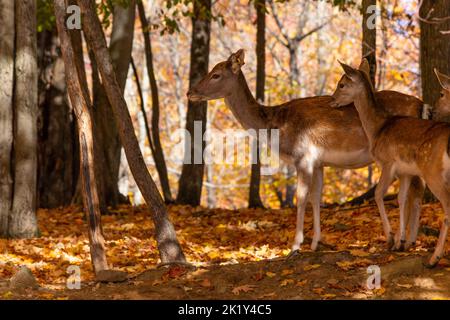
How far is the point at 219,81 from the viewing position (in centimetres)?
1104

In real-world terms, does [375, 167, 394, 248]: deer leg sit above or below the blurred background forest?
below

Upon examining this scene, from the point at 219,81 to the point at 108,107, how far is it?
6.29 meters

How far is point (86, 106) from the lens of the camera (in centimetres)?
963

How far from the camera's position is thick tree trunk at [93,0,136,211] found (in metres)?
16.5

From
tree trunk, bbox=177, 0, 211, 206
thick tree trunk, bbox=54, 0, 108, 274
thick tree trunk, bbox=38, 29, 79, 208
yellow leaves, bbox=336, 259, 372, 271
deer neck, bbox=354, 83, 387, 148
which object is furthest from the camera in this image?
thick tree trunk, bbox=38, 29, 79, 208

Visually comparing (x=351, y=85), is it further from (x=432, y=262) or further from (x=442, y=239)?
(x=432, y=262)

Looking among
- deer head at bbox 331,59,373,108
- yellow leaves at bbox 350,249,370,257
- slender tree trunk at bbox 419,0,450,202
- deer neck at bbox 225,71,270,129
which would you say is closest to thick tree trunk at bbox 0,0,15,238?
deer neck at bbox 225,71,270,129

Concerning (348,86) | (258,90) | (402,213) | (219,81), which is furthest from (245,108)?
(258,90)

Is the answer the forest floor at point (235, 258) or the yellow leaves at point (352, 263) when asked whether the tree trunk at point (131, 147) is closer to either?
the forest floor at point (235, 258)

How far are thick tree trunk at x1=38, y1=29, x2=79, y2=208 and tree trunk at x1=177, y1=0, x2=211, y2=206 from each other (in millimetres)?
2608

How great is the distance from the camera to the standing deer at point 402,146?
841 centimetres

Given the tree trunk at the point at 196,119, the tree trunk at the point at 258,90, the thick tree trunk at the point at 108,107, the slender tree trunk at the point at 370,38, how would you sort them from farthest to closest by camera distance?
the tree trunk at the point at 258,90, the tree trunk at the point at 196,119, the thick tree trunk at the point at 108,107, the slender tree trunk at the point at 370,38

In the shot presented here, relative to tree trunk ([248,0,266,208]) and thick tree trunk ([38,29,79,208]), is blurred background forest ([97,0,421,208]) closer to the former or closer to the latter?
tree trunk ([248,0,266,208])

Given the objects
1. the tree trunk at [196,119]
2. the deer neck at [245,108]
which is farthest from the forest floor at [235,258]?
the deer neck at [245,108]
